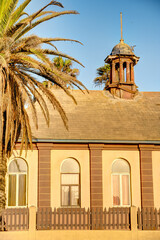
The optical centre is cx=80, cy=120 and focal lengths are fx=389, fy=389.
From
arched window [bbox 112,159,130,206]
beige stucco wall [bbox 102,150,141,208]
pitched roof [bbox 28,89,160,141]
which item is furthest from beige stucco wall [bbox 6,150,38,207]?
arched window [bbox 112,159,130,206]

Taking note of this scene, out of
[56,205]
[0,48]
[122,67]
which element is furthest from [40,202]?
[122,67]

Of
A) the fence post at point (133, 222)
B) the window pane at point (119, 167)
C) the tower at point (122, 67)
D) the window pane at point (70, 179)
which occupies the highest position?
the tower at point (122, 67)

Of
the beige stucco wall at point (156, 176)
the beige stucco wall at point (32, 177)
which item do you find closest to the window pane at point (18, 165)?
the beige stucco wall at point (32, 177)

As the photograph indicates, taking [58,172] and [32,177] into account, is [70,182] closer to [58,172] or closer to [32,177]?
[58,172]

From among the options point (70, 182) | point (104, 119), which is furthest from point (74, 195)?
point (104, 119)

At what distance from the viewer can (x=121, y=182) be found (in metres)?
19.9

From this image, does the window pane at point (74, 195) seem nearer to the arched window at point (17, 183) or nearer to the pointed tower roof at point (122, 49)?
the arched window at point (17, 183)

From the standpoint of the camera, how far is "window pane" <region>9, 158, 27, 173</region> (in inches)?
753

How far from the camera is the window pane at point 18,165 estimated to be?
19125 mm

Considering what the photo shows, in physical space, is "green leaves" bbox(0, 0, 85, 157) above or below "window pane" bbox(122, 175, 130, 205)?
above

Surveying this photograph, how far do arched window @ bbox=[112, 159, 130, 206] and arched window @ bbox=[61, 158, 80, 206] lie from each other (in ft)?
6.19

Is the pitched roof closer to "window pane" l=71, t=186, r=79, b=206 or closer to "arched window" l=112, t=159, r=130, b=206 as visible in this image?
"arched window" l=112, t=159, r=130, b=206

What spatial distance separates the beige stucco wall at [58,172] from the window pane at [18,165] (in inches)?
55.9

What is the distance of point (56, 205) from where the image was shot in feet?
62.0
